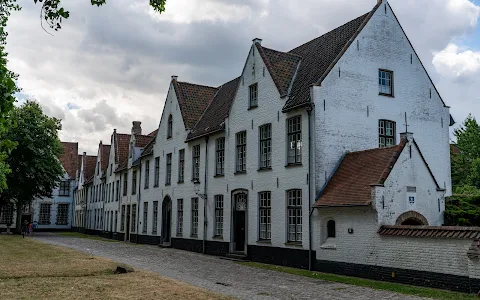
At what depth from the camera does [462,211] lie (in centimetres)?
1733

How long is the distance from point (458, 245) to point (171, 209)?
20.9 m

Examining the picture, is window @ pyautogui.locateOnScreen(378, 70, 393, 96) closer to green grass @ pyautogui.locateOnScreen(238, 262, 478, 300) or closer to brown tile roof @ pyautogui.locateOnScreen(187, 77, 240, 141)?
brown tile roof @ pyautogui.locateOnScreen(187, 77, 240, 141)

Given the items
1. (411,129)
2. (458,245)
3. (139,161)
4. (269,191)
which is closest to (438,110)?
(411,129)

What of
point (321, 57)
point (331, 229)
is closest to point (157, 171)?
point (321, 57)

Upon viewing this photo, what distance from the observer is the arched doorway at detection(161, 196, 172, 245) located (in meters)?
31.5

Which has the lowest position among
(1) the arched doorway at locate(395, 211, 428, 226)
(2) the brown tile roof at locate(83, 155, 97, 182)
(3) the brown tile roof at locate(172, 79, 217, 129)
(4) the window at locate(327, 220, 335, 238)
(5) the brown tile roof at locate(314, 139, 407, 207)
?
(4) the window at locate(327, 220, 335, 238)

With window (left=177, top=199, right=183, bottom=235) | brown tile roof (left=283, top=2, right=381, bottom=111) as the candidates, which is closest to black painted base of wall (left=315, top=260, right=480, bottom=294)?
brown tile roof (left=283, top=2, right=381, bottom=111)

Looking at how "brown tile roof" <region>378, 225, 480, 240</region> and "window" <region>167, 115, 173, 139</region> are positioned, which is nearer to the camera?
"brown tile roof" <region>378, 225, 480, 240</region>

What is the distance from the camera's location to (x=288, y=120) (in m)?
20.5

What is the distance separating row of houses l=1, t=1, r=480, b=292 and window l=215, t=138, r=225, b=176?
0.18ft

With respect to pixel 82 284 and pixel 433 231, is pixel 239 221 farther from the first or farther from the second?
pixel 82 284

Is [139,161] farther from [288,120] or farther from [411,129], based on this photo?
[411,129]

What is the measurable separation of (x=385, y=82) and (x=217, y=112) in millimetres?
10856

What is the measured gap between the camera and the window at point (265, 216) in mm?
21125
